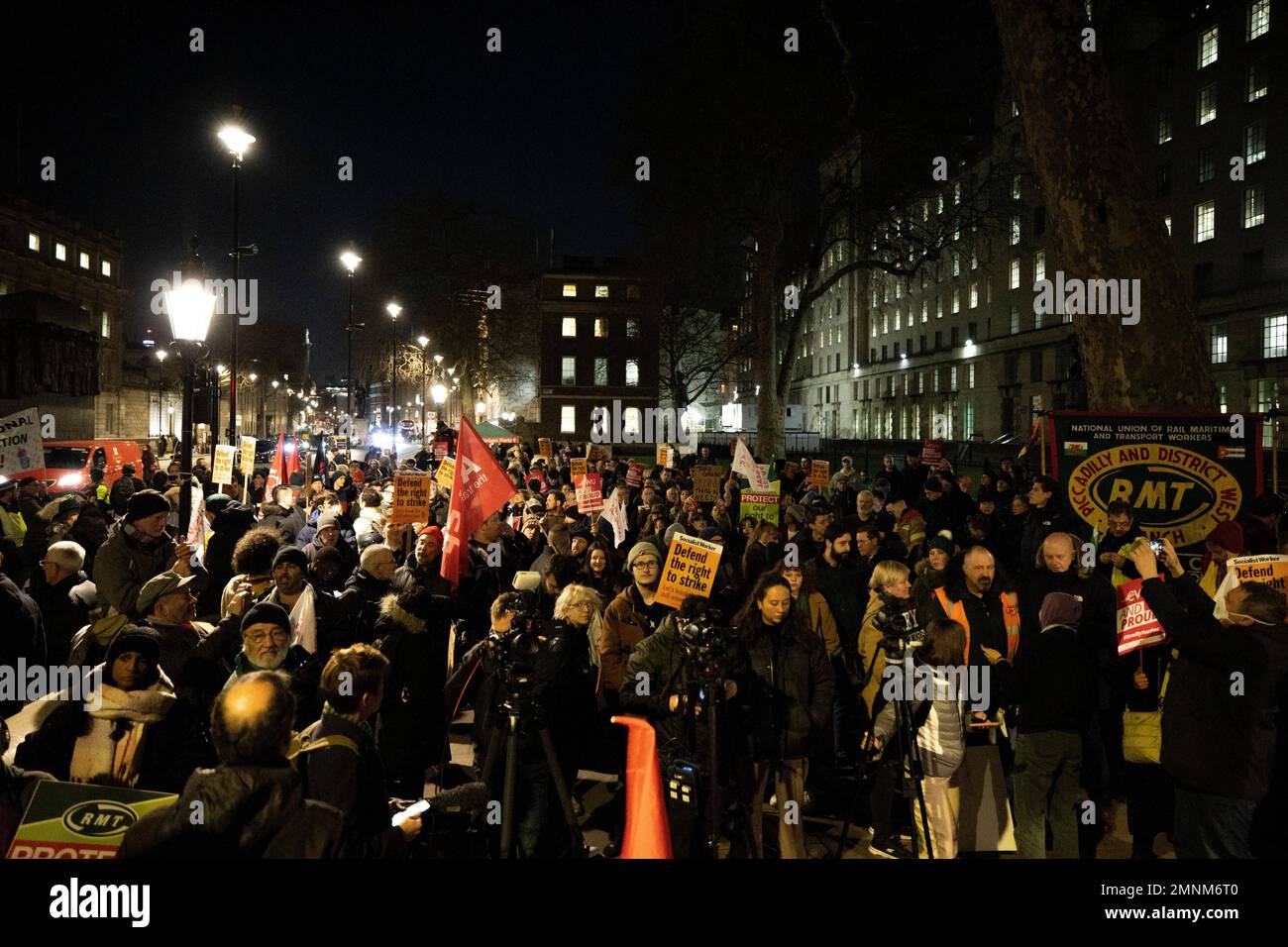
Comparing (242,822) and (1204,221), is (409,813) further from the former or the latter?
(1204,221)

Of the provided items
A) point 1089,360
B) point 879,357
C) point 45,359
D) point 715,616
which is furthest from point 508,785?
point 879,357

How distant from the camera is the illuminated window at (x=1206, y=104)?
46.7m

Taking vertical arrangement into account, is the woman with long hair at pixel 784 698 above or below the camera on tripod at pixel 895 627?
below

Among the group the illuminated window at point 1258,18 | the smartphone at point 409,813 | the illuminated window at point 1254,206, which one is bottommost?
the smartphone at point 409,813

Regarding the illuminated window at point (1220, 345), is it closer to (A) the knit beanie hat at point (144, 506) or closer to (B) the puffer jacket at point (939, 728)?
(B) the puffer jacket at point (939, 728)

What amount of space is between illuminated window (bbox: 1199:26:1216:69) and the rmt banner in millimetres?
50098

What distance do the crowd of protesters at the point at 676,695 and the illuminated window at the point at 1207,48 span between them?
5116 cm

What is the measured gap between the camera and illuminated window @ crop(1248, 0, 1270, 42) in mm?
42594

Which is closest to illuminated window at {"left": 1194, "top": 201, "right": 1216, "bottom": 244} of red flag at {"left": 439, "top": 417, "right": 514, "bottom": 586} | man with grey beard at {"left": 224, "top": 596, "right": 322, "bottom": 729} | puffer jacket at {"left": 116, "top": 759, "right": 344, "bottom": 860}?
red flag at {"left": 439, "top": 417, "right": 514, "bottom": 586}

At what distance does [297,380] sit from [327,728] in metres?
118

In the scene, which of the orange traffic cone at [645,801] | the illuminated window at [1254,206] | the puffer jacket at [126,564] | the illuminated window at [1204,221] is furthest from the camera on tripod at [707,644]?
the illuminated window at [1204,221]

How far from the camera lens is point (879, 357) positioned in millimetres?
87375

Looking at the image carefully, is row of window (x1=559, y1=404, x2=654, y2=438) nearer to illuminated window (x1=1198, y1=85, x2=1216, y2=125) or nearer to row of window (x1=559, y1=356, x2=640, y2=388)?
row of window (x1=559, y1=356, x2=640, y2=388)
